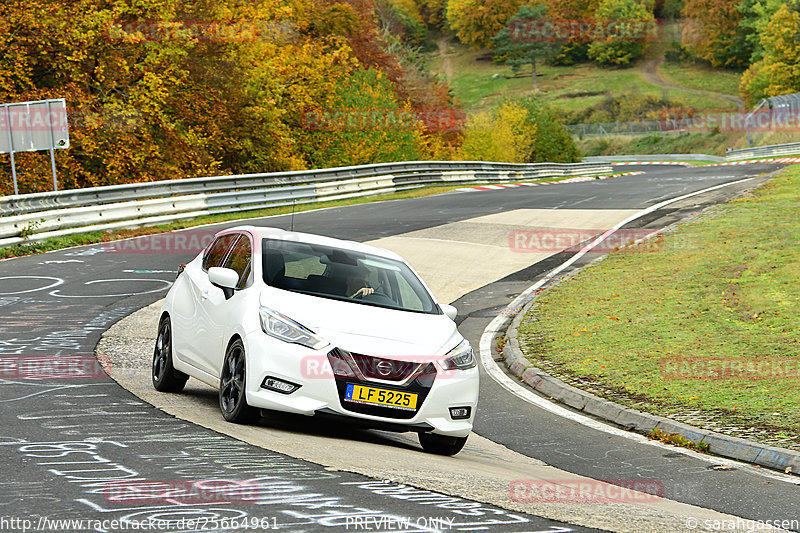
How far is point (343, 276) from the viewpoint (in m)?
9.15

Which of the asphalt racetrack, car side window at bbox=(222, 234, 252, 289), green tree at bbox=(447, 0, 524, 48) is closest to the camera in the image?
the asphalt racetrack

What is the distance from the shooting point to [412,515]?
5676 mm

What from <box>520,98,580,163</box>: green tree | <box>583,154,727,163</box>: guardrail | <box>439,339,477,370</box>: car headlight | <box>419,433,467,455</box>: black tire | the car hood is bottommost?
<box>583,154,727,163</box>: guardrail

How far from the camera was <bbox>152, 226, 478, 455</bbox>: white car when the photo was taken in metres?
7.91

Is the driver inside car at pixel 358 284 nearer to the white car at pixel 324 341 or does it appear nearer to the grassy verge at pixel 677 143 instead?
the white car at pixel 324 341

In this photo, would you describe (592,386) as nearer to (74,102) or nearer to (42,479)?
(42,479)

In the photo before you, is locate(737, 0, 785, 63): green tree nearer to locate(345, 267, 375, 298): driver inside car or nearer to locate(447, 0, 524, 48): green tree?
locate(447, 0, 524, 48): green tree

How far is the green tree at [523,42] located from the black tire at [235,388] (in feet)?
559

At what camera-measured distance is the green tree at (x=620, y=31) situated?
17225cm

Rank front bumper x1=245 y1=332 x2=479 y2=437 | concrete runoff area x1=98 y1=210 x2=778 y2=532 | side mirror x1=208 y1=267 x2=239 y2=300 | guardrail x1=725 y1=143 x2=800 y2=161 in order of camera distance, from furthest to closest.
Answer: guardrail x1=725 y1=143 x2=800 y2=161, side mirror x1=208 y1=267 x2=239 y2=300, front bumper x1=245 y1=332 x2=479 y2=437, concrete runoff area x1=98 y1=210 x2=778 y2=532

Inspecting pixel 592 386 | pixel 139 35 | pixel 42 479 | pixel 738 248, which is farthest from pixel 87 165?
pixel 42 479

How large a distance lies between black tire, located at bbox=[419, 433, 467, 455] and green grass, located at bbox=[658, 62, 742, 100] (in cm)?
15477

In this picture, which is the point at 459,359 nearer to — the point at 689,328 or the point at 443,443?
the point at 443,443

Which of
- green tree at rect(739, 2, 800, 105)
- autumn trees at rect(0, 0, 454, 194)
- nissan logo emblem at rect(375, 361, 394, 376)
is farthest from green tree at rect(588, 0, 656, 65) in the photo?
nissan logo emblem at rect(375, 361, 394, 376)
